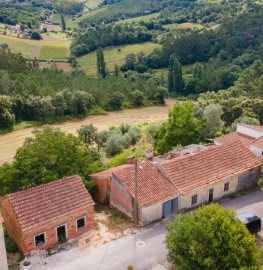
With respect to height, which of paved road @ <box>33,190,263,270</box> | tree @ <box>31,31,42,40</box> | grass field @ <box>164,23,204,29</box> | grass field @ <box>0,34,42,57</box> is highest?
grass field @ <box>164,23,204,29</box>

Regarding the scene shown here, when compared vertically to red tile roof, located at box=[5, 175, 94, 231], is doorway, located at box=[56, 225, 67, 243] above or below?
below

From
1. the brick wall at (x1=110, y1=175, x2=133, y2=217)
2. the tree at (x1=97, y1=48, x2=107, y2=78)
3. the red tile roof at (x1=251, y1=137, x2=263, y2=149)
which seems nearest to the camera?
the brick wall at (x1=110, y1=175, x2=133, y2=217)

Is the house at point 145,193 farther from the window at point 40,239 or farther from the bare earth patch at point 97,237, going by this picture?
the window at point 40,239

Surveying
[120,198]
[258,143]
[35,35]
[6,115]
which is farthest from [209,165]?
[35,35]

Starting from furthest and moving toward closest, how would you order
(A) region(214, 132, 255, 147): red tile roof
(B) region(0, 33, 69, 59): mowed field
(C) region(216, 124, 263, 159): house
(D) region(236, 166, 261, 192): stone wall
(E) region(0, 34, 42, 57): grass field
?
(B) region(0, 33, 69, 59): mowed field < (E) region(0, 34, 42, 57): grass field < (A) region(214, 132, 255, 147): red tile roof < (C) region(216, 124, 263, 159): house < (D) region(236, 166, 261, 192): stone wall

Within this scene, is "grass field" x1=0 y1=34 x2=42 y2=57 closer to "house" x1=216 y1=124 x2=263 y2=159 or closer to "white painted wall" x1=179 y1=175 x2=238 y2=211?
"house" x1=216 y1=124 x2=263 y2=159

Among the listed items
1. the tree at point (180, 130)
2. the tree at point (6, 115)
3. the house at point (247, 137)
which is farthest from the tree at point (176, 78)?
the house at point (247, 137)

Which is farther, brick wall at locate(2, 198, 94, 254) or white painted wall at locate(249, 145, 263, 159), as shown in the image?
white painted wall at locate(249, 145, 263, 159)

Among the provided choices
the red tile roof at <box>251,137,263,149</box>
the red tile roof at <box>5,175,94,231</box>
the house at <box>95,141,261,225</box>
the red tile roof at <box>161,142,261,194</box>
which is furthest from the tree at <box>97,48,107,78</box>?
the red tile roof at <box>5,175,94,231</box>
